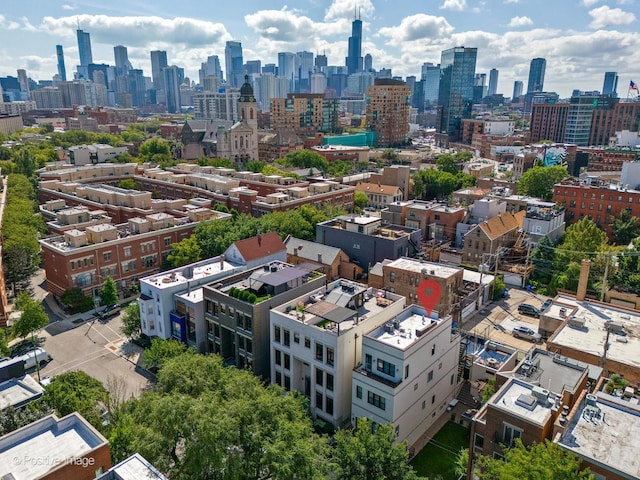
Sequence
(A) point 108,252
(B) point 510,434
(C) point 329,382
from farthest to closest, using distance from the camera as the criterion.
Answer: (A) point 108,252
(C) point 329,382
(B) point 510,434

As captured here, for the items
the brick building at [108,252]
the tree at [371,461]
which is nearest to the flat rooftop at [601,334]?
the tree at [371,461]

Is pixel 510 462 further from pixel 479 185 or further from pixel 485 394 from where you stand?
pixel 479 185

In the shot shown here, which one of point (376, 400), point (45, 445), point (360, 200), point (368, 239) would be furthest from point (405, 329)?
point (360, 200)

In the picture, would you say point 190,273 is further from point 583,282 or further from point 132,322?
point 583,282

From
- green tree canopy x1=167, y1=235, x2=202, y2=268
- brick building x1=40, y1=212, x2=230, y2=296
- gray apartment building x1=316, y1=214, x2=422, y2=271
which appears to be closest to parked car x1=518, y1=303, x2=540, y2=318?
gray apartment building x1=316, y1=214, x2=422, y2=271

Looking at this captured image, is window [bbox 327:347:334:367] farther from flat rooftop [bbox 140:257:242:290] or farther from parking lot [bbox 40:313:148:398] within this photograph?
flat rooftop [bbox 140:257:242:290]
